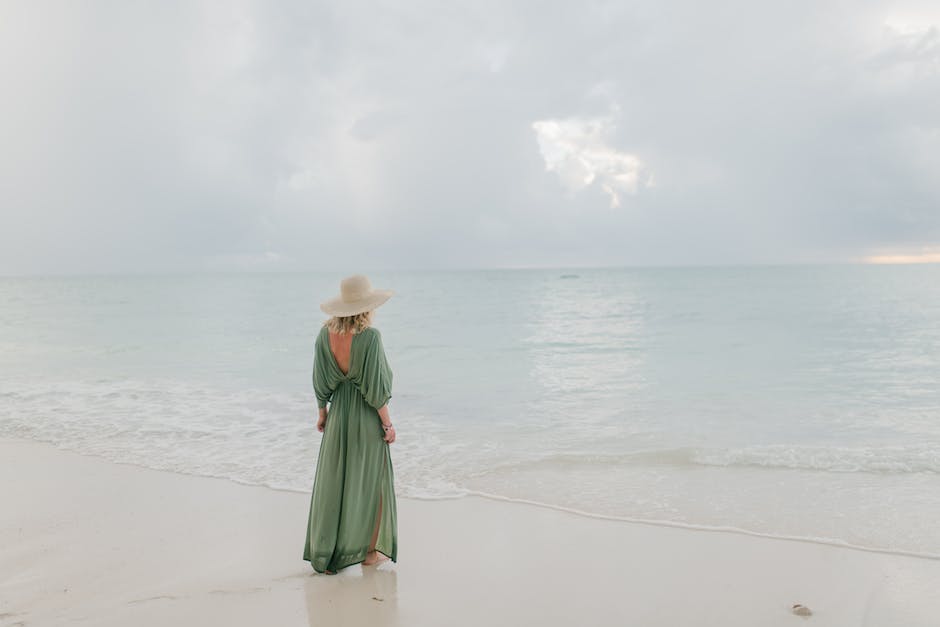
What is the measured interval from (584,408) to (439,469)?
14.0 feet

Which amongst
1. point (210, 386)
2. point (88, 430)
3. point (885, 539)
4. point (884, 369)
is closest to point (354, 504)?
point (885, 539)

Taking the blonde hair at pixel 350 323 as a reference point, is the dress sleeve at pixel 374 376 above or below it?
below

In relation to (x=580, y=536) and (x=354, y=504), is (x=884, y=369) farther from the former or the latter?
(x=354, y=504)

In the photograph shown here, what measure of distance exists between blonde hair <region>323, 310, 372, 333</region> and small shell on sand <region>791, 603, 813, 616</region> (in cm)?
312

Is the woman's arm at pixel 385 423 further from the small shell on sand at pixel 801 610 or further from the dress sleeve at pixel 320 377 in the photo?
the small shell on sand at pixel 801 610

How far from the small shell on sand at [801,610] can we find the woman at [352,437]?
253 cm

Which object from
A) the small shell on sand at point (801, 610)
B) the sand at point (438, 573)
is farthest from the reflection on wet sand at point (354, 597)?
the small shell on sand at point (801, 610)

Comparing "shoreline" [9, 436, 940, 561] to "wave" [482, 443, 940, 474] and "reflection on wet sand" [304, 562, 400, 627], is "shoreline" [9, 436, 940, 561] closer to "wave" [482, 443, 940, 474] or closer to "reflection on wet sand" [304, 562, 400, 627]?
"wave" [482, 443, 940, 474]

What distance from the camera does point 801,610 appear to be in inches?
149

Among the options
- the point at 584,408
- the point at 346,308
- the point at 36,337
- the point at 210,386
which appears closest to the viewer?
the point at 346,308

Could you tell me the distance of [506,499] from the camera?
6.05 metres

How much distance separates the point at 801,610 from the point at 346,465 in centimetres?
291

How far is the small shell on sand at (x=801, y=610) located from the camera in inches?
148

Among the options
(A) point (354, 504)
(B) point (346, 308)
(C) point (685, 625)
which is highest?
(B) point (346, 308)
